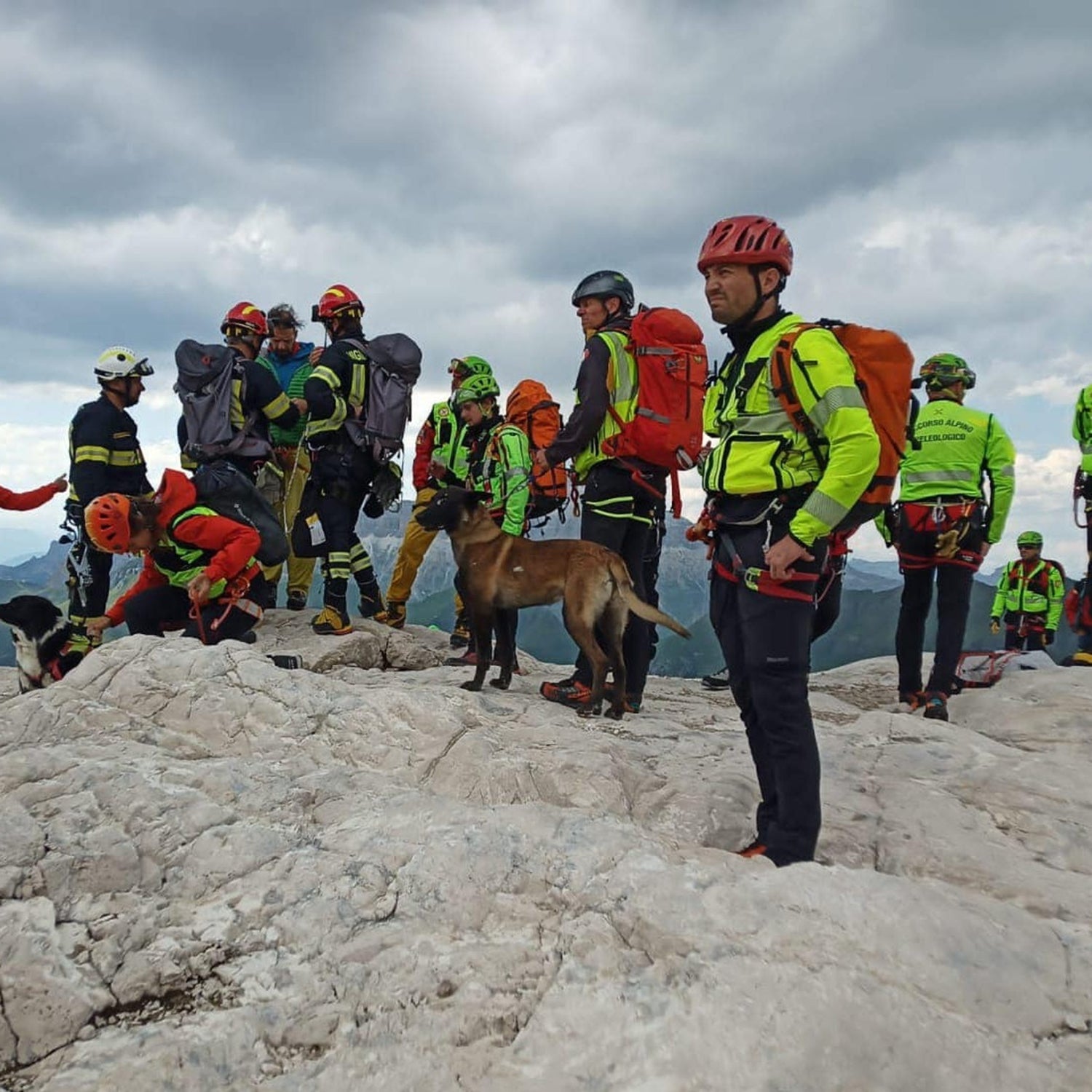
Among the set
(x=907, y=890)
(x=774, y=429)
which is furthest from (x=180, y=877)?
(x=774, y=429)

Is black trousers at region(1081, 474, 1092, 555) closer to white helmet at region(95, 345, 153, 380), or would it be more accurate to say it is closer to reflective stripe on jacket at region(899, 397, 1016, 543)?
reflective stripe on jacket at region(899, 397, 1016, 543)

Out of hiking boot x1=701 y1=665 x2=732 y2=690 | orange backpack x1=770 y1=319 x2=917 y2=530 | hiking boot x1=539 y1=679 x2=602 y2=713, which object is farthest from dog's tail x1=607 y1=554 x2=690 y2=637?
hiking boot x1=701 y1=665 x2=732 y2=690

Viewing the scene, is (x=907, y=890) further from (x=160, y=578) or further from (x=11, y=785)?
(x=160, y=578)

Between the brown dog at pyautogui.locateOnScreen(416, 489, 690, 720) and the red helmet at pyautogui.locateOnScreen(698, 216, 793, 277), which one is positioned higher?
the red helmet at pyautogui.locateOnScreen(698, 216, 793, 277)

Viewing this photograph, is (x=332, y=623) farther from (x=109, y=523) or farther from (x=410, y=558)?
(x=109, y=523)

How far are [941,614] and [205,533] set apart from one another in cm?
630

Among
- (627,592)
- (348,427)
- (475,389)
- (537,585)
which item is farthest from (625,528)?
(348,427)

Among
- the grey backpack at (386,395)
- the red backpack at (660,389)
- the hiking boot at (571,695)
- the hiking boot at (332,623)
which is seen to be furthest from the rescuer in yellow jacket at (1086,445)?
the hiking boot at (332,623)

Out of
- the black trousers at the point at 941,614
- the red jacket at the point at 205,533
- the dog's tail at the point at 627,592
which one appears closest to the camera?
the dog's tail at the point at 627,592

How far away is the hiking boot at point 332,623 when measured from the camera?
780 centimetres

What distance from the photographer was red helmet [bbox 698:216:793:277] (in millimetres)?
3344

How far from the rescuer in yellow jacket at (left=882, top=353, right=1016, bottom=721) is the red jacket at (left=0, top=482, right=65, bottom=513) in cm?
803

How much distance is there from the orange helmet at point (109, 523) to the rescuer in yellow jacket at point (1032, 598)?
45.3 feet

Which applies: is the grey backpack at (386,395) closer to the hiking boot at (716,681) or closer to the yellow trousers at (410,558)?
the yellow trousers at (410,558)
